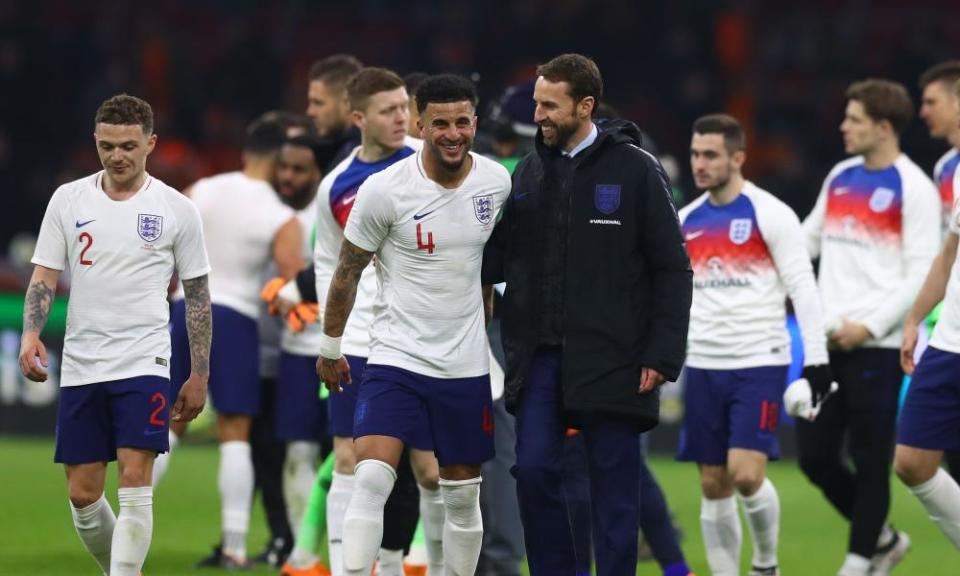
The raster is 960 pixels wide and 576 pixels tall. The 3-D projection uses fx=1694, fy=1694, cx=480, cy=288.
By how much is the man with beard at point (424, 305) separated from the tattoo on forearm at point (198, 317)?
57 centimetres

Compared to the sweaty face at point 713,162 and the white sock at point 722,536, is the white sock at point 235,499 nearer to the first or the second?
the white sock at point 722,536

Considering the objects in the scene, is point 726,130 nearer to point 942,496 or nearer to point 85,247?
point 942,496

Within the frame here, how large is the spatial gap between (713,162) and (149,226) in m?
2.88

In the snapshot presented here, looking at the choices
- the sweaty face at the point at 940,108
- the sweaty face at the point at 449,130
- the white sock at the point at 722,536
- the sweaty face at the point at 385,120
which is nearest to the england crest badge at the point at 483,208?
the sweaty face at the point at 449,130

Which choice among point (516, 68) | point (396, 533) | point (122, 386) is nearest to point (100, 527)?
point (122, 386)

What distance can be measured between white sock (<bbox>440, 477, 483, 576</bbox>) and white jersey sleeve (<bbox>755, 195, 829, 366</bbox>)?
197 cm

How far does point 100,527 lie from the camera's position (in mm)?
6883

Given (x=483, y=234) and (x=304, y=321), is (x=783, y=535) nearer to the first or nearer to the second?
(x=304, y=321)

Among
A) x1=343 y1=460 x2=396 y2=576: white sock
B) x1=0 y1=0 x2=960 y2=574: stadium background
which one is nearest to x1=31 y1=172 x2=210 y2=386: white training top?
x1=343 y1=460 x2=396 y2=576: white sock

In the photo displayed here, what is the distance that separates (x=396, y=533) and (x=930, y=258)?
3109 mm

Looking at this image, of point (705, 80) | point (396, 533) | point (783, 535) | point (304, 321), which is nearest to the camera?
point (396, 533)

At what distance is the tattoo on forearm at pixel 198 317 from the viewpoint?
694cm

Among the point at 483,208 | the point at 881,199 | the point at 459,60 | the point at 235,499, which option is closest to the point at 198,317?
the point at 483,208

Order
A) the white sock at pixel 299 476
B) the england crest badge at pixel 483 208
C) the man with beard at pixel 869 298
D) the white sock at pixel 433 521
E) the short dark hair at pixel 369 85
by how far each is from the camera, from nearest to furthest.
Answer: the england crest badge at pixel 483 208 < the white sock at pixel 433 521 < the short dark hair at pixel 369 85 < the man with beard at pixel 869 298 < the white sock at pixel 299 476
